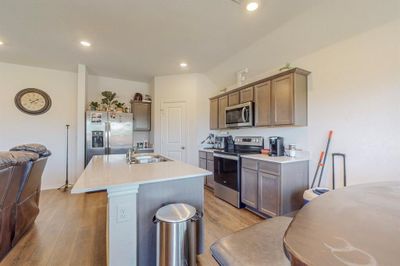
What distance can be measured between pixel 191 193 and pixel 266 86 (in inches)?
86.5

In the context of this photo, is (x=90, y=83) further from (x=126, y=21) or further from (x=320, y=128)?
(x=320, y=128)

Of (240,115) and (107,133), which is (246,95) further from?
(107,133)

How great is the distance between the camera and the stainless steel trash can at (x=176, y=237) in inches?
52.7

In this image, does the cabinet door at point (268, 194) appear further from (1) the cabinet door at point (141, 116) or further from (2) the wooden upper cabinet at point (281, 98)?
(1) the cabinet door at point (141, 116)

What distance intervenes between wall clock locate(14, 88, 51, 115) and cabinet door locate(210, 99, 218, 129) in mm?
3741

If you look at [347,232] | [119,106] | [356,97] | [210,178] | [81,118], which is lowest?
[210,178]

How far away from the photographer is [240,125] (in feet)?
11.9

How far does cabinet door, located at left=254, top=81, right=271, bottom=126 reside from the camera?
10.0 feet

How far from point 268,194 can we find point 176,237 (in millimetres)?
1745

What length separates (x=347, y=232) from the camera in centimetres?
54

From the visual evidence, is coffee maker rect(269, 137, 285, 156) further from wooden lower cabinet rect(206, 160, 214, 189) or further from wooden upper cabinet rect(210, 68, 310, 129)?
wooden lower cabinet rect(206, 160, 214, 189)

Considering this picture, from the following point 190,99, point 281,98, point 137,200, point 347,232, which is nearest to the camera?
point 347,232

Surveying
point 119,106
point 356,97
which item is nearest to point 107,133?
point 119,106

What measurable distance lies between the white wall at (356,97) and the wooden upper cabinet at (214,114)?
169 centimetres
